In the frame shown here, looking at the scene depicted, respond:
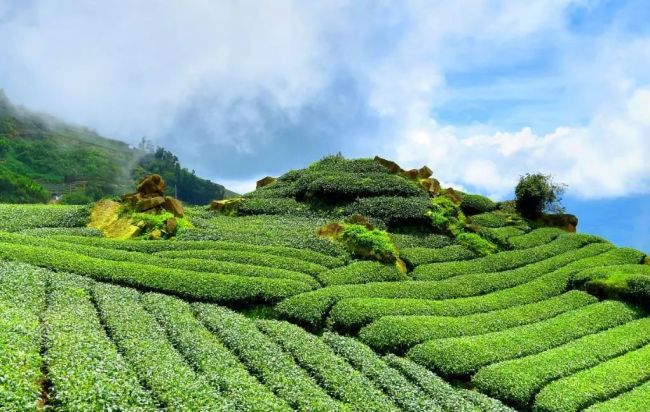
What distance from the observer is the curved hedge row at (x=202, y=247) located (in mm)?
28641

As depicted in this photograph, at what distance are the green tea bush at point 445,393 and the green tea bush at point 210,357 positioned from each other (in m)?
5.95

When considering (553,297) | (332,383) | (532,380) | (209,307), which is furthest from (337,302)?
(553,297)

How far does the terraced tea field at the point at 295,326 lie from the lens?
14.9 metres

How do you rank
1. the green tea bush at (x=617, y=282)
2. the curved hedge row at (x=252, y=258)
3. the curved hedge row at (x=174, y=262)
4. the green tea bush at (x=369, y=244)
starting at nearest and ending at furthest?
the curved hedge row at (x=174, y=262) → the curved hedge row at (x=252, y=258) → the green tea bush at (x=617, y=282) → the green tea bush at (x=369, y=244)

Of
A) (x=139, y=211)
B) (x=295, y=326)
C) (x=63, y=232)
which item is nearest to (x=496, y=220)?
(x=295, y=326)

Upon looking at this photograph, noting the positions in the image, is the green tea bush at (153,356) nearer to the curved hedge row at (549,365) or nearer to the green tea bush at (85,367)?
the green tea bush at (85,367)

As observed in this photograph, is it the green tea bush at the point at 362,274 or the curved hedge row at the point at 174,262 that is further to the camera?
the green tea bush at the point at 362,274

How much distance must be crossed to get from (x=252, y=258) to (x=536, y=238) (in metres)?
21.7

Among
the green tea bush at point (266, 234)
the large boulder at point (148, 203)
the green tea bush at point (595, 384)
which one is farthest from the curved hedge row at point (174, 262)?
the green tea bush at point (595, 384)

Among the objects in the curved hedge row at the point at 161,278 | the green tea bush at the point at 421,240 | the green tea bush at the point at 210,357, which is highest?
the green tea bush at the point at 421,240

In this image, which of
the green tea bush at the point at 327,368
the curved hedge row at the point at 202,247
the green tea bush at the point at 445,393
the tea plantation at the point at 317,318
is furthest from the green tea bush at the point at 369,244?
the green tea bush at the point at 445,393

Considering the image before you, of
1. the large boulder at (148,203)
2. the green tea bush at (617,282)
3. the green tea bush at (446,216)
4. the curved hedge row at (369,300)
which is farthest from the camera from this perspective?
the green tea bush at (446,216)

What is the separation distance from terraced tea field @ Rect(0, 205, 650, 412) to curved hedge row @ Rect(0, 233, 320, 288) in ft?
0.31

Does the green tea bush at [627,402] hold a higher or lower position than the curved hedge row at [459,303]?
lower
